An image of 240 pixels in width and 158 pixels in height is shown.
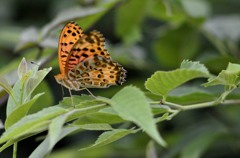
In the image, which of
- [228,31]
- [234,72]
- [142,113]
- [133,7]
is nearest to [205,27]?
[228,31]

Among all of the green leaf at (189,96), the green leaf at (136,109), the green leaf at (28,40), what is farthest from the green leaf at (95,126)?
the green leaf at (28,40)

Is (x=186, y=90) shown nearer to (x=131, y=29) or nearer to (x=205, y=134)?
(x=205, y=134)

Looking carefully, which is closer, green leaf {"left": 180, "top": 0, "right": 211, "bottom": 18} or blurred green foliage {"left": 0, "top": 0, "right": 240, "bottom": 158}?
blurred green foliage {"left": 0, "top": 0, "right": 240, "bottom": 158}

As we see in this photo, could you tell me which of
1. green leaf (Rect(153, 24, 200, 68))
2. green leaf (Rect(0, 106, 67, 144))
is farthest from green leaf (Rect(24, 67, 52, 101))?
green leaf (Rect(153, 24, 200, 68))

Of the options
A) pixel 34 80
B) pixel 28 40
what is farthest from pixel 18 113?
pixel 28 40

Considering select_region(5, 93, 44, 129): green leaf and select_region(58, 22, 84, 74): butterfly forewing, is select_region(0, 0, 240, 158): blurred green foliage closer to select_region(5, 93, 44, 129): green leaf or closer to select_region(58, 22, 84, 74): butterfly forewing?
select_region(58, 22, 84, 74): butterfly forewing

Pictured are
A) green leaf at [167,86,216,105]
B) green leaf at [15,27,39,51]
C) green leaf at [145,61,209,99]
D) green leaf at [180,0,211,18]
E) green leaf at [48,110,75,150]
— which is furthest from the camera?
green leaf at [180,0,211,18]
